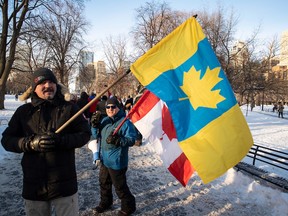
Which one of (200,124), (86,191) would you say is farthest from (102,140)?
(200,124)

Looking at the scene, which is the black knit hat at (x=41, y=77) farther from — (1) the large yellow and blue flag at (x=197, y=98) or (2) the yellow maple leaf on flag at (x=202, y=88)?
(2) the yellow maple leaf on flag at (x=202, y=88)

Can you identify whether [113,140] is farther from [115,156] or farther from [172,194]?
[172,194]

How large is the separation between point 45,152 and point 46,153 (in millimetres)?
27

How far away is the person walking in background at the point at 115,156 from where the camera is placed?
4.12 m

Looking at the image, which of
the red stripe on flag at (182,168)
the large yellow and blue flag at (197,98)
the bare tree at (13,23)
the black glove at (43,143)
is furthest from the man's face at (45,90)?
the bare tree at (13,23)

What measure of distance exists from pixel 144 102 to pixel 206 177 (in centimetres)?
169

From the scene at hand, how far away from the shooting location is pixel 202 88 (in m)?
3.00

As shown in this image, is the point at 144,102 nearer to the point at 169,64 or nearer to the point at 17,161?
the point at 169,64

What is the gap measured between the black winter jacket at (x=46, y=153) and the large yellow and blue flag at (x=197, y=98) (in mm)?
943

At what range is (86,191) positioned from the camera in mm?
5352

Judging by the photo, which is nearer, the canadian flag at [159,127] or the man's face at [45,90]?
the man's face at [45,90]

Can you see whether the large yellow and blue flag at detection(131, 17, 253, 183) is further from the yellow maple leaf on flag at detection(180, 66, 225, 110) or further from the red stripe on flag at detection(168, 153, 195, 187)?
the red stripe on flag at detection(168, 153, 195, 187)

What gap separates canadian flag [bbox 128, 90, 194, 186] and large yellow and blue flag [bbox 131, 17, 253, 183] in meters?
0.97

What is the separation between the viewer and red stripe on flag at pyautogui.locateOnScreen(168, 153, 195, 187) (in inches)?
150
